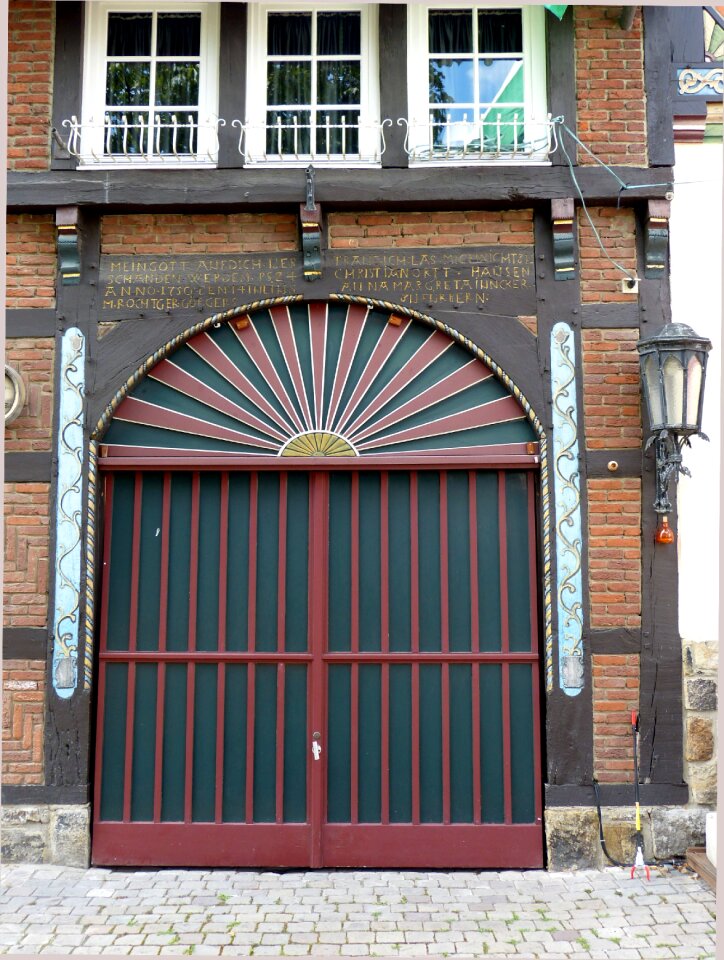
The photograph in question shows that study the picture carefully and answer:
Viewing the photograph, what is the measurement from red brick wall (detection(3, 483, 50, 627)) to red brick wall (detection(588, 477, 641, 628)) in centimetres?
350

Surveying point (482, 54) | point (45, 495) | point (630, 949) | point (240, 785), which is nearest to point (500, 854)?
point (630, 949)

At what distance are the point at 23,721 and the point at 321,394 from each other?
281 cm

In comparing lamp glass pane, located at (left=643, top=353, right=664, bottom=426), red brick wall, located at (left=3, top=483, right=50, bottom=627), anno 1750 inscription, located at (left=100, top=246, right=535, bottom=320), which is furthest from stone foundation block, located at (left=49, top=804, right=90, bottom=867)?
lamp glass pane, located at (left=643, top=353, right=664, bottom=426)

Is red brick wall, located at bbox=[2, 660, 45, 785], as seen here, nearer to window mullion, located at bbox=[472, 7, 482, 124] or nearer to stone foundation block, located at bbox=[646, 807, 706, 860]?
stone foundation block, located at bbox=[646, 807, 706, 860]

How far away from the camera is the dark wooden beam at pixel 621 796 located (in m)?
5.15

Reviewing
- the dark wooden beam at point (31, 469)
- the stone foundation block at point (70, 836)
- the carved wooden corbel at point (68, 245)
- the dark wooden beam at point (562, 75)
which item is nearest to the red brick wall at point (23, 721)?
the stone foundation block at point (70, 836)

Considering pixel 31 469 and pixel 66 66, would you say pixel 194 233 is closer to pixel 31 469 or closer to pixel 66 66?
pixel 66 66

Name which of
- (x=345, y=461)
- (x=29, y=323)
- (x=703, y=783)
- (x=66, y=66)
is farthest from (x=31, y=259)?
(x=703, y=783)

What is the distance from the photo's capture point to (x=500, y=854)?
521cm

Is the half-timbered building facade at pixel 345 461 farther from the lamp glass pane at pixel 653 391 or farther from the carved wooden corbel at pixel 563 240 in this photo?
the lamp glass pane at pixel 653 391

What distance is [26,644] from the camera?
17.6 feet

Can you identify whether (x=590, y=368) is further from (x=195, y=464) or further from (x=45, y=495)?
(x=45, y=495)

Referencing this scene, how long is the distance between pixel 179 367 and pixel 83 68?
7.02 feet

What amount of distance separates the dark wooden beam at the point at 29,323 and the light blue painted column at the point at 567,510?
3299mm
